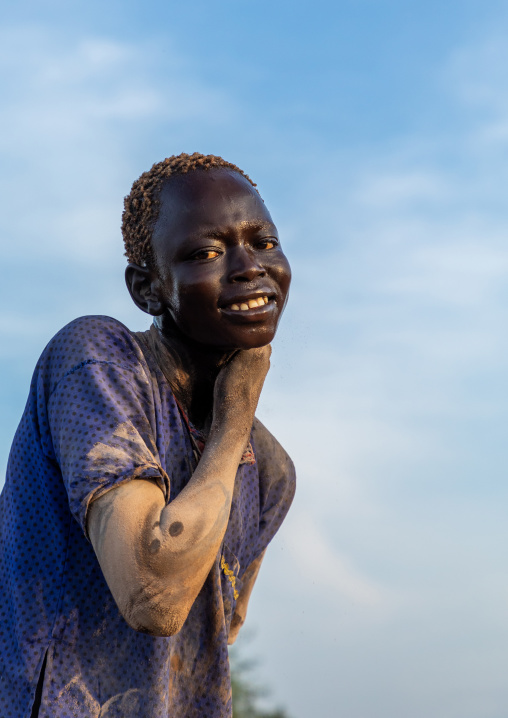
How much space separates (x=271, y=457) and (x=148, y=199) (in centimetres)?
126

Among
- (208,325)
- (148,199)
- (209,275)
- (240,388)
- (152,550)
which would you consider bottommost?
(152,550)

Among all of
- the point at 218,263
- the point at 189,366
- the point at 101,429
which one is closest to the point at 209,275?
the point at 218,263

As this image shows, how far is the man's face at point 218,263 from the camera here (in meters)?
3.60

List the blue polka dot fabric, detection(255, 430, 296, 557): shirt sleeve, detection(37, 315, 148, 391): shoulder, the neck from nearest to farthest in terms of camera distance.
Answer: the blue polka dot fabric < detection(37, 315, 148, 391): shoulder < the neck < detection(255, 430, 296, 557): shirt sleeve

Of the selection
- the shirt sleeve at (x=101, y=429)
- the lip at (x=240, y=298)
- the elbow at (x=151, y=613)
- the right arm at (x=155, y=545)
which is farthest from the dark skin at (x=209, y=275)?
the elbow at (x=151, y=613)

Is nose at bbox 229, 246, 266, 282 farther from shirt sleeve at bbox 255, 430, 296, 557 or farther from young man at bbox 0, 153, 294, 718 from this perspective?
shirt sleeve at bbox 255, 430, 296, 557

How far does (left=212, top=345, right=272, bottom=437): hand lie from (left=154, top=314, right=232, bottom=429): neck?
0.30 feet

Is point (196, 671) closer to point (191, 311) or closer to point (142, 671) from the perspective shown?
point (142, 671)

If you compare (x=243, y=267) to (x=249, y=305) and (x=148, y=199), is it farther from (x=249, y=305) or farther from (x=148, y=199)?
(x=148, y=199)

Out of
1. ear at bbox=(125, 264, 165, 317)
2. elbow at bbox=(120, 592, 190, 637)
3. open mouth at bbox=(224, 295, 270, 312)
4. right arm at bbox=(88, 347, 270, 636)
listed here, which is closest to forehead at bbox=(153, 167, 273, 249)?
ear at bbox=(125, 264, 165, 317)

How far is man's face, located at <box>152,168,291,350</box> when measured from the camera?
3.60 m

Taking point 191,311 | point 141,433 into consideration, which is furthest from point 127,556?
point 191,311

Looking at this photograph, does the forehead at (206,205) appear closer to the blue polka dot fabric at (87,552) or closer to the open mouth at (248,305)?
the open mouth at (248,305)

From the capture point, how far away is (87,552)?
336cm
